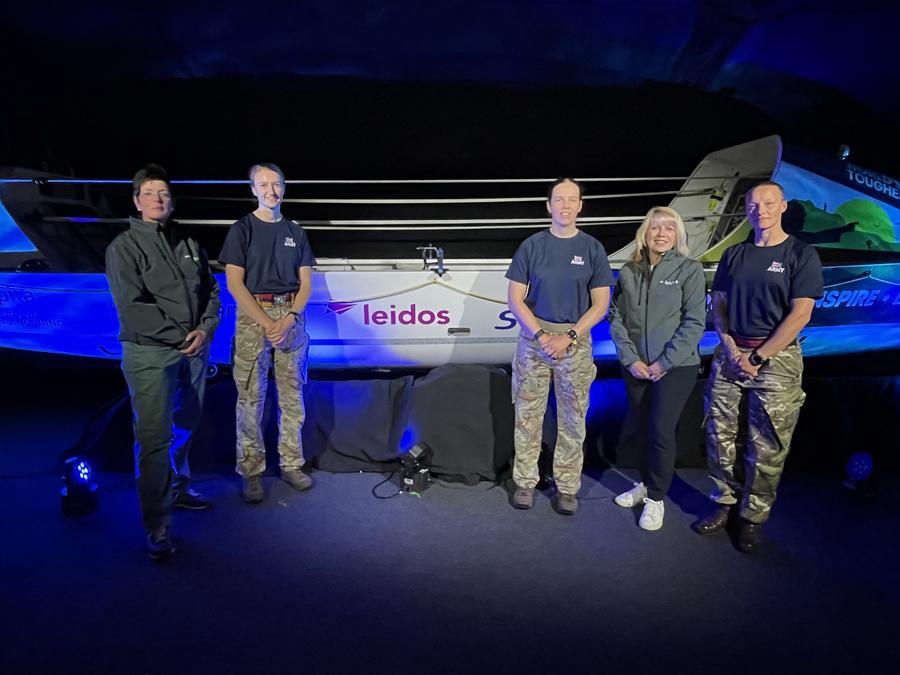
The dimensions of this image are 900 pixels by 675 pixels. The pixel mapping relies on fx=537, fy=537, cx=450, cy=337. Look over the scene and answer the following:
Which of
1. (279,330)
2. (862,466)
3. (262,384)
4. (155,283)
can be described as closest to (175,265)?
(155,283)

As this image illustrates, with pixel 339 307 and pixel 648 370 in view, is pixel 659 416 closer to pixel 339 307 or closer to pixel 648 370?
pixel 648 370

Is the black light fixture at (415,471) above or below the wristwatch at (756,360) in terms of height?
below

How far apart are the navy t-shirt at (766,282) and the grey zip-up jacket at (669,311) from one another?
0.12 metres

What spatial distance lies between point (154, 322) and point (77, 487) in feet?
3.17

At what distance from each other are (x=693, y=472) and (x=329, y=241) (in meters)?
2.80

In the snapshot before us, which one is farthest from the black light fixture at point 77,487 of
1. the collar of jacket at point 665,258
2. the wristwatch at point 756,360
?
the wristwatch at point 756,360

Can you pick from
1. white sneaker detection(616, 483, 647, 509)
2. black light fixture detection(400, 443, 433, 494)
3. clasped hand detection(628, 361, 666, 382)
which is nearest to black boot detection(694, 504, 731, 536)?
white sneaker detection(616, 483, 647, 509)

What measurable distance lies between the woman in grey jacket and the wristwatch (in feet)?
0.66

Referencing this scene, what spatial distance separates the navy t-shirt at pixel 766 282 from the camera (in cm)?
186

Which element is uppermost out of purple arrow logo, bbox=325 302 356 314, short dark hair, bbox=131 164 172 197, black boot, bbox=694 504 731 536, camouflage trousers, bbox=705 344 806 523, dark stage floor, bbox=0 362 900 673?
short dark hair, bbox=131 164 172 197

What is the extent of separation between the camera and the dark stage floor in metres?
1.56

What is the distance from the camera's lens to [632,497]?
2.44 metres

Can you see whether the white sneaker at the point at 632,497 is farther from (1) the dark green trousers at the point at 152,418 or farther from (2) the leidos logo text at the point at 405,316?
(1) the dark green trousers at the point at 152,418

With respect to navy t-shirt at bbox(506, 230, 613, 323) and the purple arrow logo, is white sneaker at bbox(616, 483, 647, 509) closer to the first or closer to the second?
navy t-shirt at bbox(506, 230, 613, 323)
